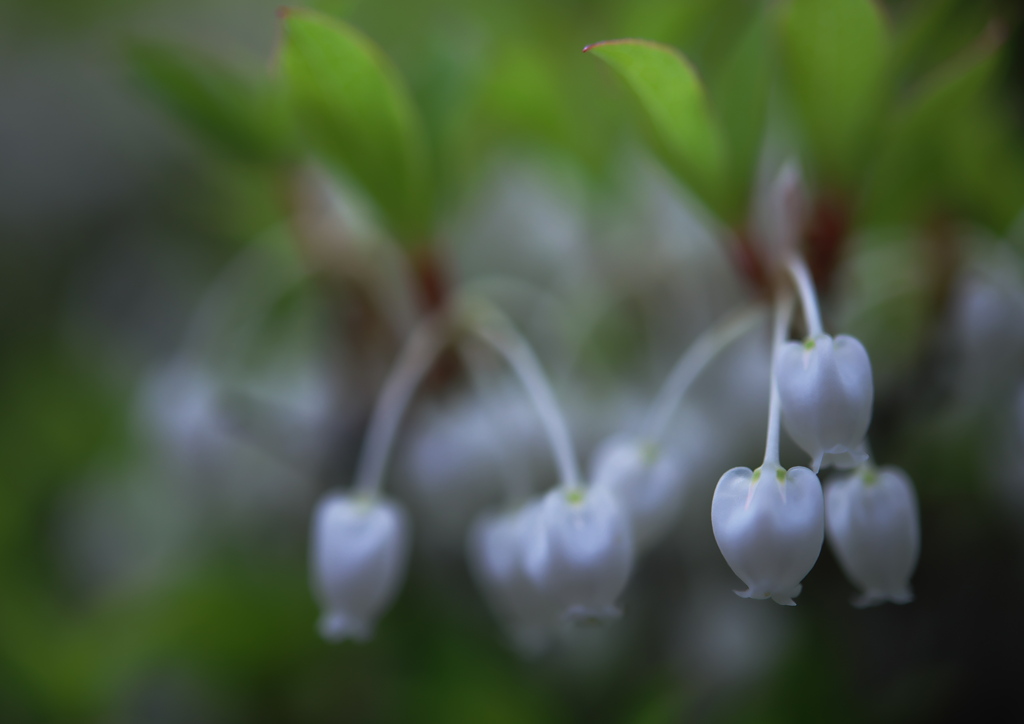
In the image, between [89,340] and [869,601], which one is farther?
[89,340]

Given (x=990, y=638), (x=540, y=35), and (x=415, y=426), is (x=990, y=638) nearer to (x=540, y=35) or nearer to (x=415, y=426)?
(x=415, y=426)

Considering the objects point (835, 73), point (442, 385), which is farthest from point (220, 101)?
point (835, 73)

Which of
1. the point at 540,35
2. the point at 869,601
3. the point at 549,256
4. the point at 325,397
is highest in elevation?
the point at 540,35

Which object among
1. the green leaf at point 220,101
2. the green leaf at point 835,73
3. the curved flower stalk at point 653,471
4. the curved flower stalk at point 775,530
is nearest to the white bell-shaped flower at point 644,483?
the curved flower stalk at point 653,471

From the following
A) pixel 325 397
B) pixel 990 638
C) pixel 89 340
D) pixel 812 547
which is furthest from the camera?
pixel 89 340

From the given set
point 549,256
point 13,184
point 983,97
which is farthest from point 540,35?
point 13,184

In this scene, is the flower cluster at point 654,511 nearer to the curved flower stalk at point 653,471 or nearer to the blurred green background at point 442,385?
the curved flower stalk at point 653,471

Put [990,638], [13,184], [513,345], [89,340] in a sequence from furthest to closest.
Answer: [13,184], [89,340], [990,638], [513,345]

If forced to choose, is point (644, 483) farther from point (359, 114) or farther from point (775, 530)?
point (359, 114)
